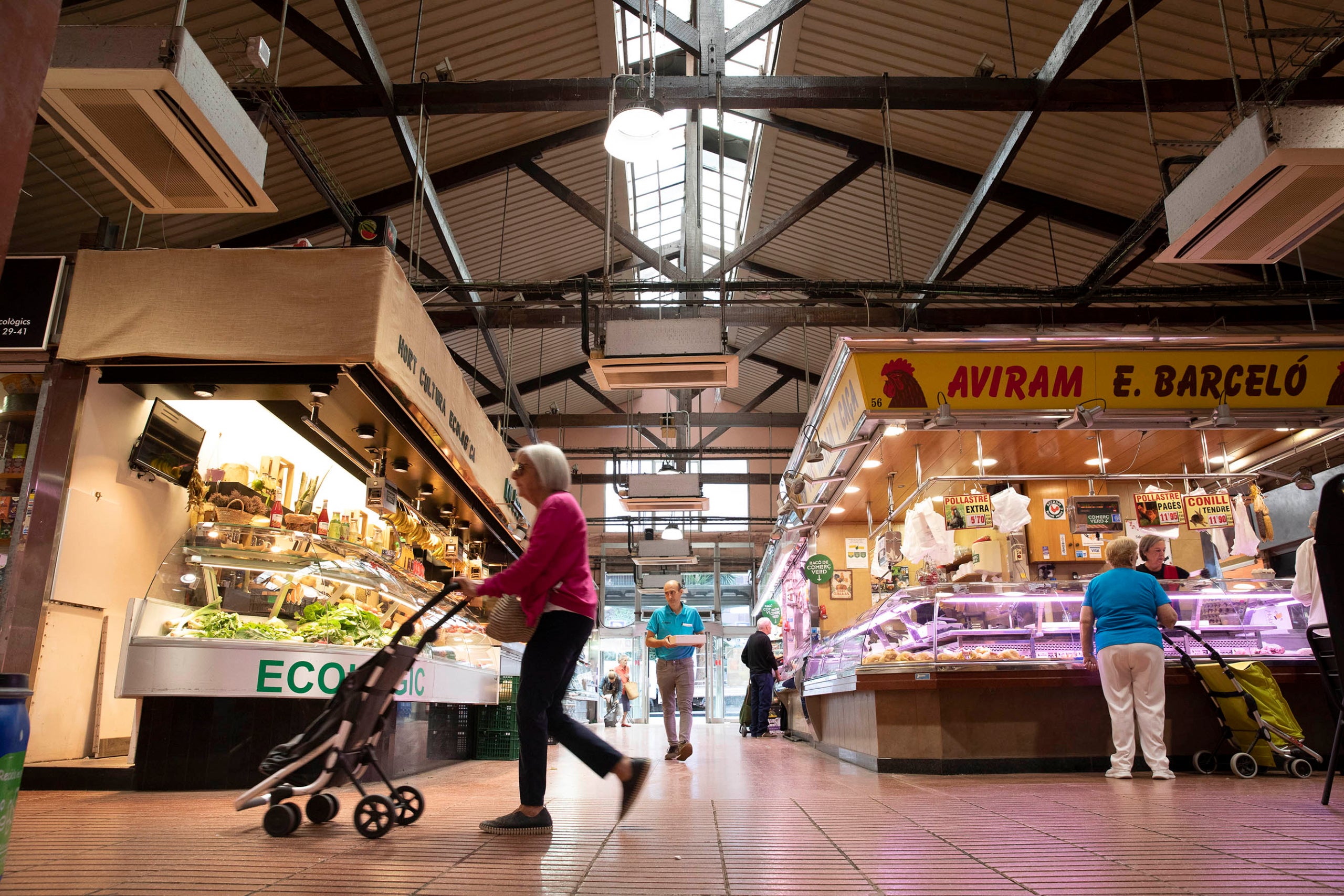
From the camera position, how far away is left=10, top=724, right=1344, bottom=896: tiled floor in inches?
88.9

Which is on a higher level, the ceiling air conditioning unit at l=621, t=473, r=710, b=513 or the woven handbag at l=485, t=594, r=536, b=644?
the ceiling air conditioning unit at l=621, t=473, r=710, b=513

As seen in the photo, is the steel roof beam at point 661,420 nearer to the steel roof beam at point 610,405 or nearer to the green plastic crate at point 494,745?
the steel roof beam at point 610,405

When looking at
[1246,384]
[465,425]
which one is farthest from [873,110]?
[465,425]

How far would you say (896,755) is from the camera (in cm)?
609

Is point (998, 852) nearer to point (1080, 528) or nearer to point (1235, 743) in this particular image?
point (1235, 743)

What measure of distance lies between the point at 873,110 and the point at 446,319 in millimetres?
6035

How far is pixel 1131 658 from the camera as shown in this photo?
546cm

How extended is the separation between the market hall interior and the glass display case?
0.04 meters

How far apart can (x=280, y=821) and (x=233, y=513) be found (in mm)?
3849

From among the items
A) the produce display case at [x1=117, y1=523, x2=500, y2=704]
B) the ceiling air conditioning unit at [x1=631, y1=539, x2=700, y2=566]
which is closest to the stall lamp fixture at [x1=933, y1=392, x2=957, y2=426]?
the produce display case at [x1=117, y1=523, x2=500, y2=704]

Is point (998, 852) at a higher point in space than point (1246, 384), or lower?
lower

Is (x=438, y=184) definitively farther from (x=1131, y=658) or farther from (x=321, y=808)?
(x=1131, y=658)

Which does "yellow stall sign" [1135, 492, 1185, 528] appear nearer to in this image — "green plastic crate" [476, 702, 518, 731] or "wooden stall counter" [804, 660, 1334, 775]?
"wooden stall counter" [804, 660, 1334, 775]

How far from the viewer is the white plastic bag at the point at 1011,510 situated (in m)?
7.18
